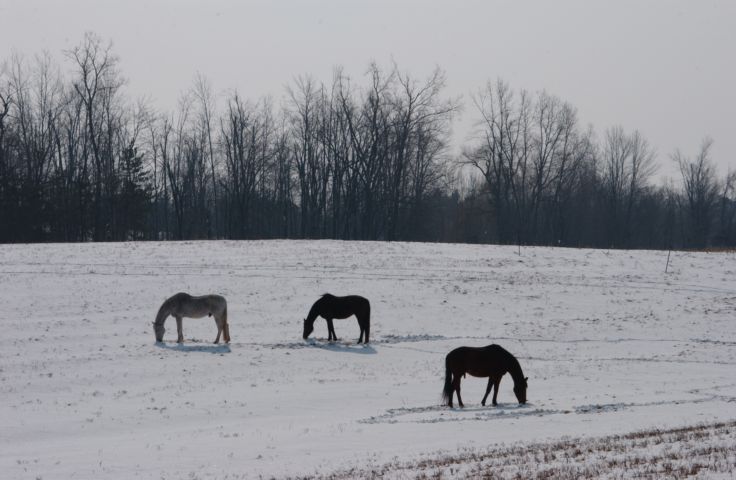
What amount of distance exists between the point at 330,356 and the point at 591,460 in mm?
13269

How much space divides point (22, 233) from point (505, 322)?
4665 centimetres

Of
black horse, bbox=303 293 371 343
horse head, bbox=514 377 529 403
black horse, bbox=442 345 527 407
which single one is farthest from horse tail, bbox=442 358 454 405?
black horse, bbox=303 293 371 343

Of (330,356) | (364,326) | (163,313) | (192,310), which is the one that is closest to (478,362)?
(330,356)

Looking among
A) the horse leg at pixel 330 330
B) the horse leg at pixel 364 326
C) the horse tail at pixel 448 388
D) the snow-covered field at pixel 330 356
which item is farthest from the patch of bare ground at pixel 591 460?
the horse leg at pixel 330 330

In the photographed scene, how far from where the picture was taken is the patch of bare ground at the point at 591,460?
945 cm

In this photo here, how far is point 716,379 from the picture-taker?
2103 cm

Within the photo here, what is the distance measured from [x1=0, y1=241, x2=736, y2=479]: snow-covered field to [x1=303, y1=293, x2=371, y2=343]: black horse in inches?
27.4

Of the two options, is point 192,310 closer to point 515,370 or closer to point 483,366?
point 483,366

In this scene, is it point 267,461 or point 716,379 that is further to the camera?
point 716,379

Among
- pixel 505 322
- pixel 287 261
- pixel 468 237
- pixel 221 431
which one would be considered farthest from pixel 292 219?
pixel 221 431

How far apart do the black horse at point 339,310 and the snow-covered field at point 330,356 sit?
0.70m

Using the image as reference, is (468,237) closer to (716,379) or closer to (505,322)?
(505,322)

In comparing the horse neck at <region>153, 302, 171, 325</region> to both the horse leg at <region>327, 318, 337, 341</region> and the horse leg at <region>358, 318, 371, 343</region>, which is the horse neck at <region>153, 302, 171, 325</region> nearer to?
the horse leg at <region>327, 318, 337, 341</region>

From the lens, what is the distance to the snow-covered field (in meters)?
13.8
